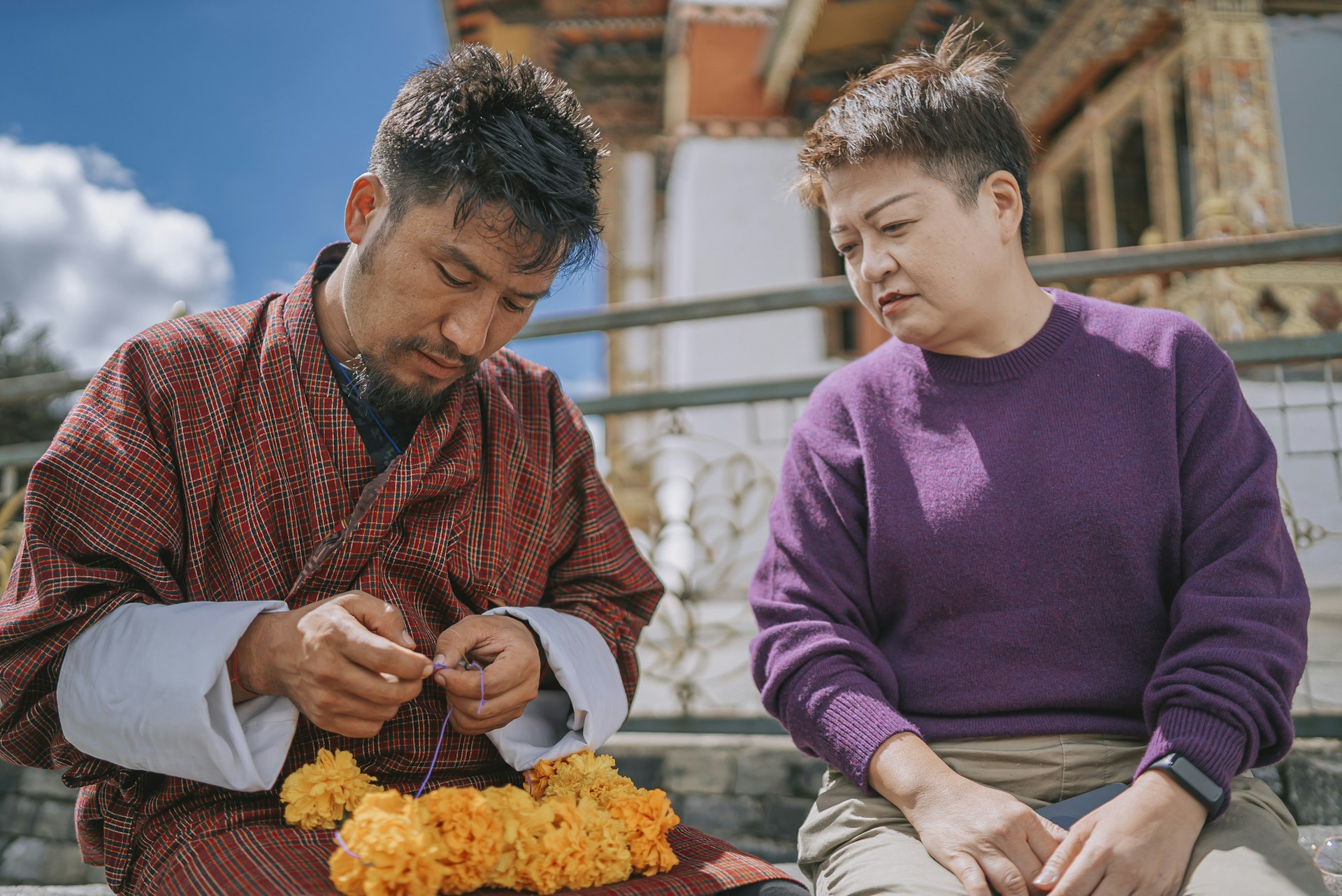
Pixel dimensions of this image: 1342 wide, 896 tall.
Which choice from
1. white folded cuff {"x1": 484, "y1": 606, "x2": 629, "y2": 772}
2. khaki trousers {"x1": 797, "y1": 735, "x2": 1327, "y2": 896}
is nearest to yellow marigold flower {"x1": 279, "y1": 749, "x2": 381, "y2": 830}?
white folded cuff {"x1": 484, "y1": 606, "x2": 629, "y2": 772}

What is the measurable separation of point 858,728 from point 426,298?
37.6 inches

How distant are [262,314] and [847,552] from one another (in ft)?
3.54

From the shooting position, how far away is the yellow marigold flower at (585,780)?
56.9 inches

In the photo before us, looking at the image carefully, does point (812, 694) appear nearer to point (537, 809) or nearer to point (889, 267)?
point (537, 809)

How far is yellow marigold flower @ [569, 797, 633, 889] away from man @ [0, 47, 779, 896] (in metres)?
0.08

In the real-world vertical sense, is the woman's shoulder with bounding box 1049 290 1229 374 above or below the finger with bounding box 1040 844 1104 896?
above

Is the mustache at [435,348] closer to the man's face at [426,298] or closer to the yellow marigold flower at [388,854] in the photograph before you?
the man's face at [426,298]

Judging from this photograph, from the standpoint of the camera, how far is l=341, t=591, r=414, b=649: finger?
129cm

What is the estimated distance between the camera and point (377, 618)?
4.25 ft

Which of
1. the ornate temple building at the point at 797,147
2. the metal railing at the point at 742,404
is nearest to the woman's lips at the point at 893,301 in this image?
the metal railing at the point at 742,404

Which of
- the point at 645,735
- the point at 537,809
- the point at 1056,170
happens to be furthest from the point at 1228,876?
the point at 1056,170

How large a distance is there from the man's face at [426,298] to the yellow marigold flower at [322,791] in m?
0.55

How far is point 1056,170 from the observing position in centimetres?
758

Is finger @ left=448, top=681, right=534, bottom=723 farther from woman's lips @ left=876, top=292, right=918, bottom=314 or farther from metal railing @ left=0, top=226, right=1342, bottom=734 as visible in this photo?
metal railing @ left=0, top=226, right=1342, bottom=734
